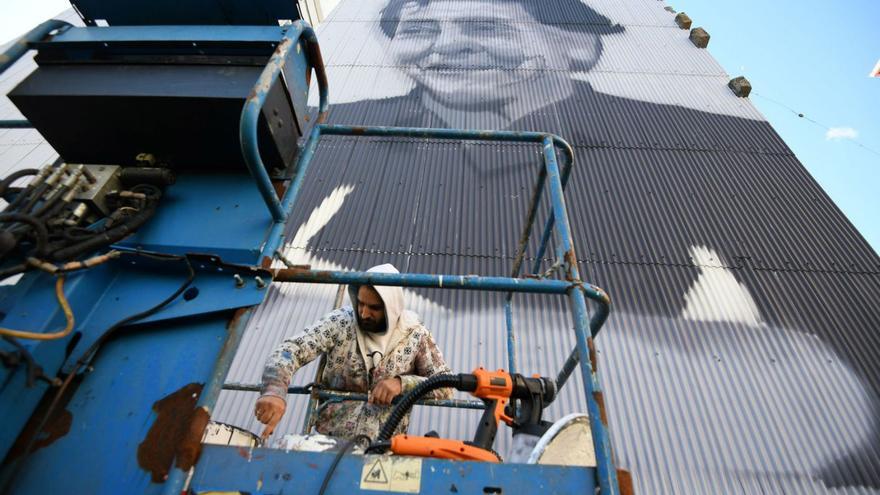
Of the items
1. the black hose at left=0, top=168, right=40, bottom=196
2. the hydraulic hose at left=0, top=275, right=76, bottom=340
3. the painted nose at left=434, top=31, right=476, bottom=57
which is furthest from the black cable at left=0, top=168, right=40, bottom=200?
the painted nose at left=434, top=31, right=476, bottom=57

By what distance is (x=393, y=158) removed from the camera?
21.0 feet

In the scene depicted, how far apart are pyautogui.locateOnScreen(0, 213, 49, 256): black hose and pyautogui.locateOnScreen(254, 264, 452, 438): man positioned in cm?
108

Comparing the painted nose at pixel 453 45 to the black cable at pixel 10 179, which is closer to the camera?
the black cable at pixel 10 179

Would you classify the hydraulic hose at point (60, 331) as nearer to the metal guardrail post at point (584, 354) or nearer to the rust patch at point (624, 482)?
the metal guardrail post at point (584, 354)

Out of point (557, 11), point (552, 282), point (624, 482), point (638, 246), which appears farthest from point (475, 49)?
point (624, 482)

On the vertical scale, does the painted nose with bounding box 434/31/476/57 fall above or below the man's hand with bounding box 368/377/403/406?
above

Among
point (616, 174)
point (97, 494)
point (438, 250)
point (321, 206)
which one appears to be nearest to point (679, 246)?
point (616, 174)

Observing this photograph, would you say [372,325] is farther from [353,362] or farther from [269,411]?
[269,411]

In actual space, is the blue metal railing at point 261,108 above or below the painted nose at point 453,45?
above

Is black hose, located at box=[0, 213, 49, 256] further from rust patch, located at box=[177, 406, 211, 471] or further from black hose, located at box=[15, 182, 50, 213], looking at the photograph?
rust patch, located at box=[177, 406, 211, 471]

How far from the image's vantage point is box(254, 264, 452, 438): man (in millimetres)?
2271

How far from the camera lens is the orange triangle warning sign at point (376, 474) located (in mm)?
1243

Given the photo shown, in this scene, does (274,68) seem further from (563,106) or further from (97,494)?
(563,106)

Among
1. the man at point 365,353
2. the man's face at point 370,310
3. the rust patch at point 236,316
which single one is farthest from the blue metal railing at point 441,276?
the man's face at point 370,310
